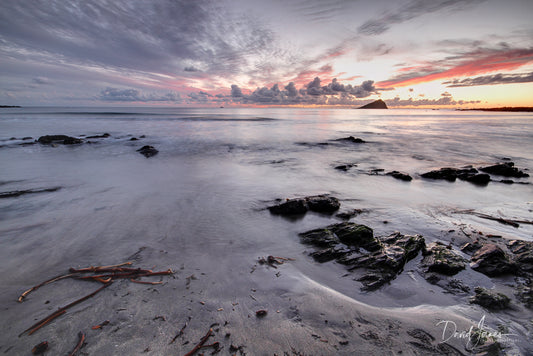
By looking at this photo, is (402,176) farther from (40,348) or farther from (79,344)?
(40,348)

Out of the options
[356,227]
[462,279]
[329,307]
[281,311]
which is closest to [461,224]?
[462,279]

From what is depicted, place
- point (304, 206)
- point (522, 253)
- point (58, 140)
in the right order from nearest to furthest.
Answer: point (522, 253), point (304, 206), point (58, 140)

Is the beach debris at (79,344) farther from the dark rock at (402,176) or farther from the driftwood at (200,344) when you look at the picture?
the dark rock at (402,176)

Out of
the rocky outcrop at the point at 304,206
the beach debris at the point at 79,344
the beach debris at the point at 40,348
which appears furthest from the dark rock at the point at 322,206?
the beach debris at the point at 40,348

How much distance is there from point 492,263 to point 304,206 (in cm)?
363

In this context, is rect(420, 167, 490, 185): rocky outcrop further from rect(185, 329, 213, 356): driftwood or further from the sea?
rect(185, 329, 213, 356): driftwood

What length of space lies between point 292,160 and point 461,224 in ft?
31.0

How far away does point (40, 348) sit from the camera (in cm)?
226

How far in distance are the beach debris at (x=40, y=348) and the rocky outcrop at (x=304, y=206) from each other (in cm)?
449

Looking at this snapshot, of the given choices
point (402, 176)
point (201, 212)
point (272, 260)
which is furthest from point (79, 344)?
point (402, 176)

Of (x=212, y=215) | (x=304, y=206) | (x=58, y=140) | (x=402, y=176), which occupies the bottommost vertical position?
(x=212, y=215)

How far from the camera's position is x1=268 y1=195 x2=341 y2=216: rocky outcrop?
19.0 ft

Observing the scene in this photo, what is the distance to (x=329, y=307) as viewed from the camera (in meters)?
2.88

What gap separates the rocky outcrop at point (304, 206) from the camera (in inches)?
228
